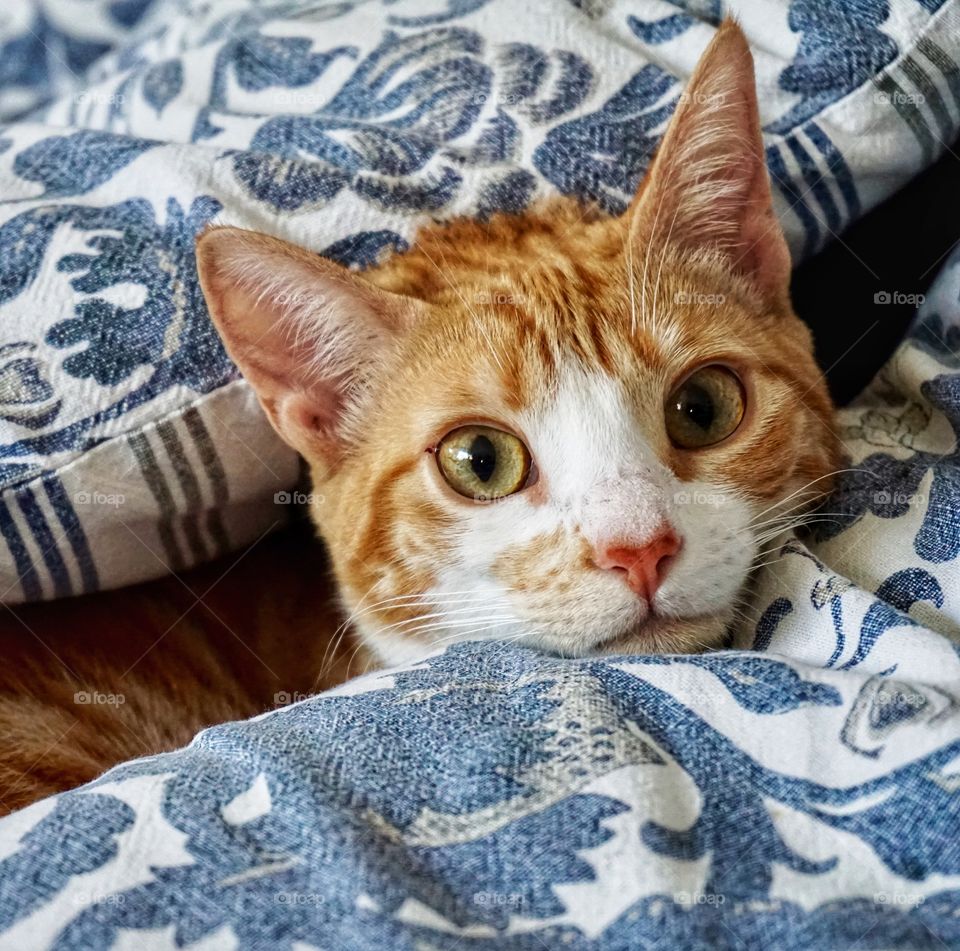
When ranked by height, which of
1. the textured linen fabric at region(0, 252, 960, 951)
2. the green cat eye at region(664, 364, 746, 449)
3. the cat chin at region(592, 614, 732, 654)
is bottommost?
the cat chin at region(592, 614, 732, 654)

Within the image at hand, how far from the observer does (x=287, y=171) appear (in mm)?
1666

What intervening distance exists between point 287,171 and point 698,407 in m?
0.81

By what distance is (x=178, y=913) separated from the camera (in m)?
0.89

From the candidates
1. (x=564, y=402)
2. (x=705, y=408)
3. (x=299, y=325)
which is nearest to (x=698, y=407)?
(x=705, y=408)

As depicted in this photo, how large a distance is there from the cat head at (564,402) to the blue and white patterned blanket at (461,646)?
112mm

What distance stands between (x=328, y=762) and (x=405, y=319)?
0.72 meters

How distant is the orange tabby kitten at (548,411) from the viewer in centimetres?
127

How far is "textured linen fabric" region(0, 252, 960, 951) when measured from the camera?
86 centimetres

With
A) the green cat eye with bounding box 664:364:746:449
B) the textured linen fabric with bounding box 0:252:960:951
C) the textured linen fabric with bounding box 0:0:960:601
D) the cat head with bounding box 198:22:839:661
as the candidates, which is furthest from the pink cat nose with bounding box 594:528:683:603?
the textured linen fabric with bounding box 0:0:960:601

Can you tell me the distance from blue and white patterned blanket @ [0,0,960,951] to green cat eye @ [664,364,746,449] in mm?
198

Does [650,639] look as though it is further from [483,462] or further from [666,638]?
[483,462]

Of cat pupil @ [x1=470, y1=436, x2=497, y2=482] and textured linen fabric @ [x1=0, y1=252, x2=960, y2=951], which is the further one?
cat pupil @ [x1=470, y1=436, x2=497, y2=482]

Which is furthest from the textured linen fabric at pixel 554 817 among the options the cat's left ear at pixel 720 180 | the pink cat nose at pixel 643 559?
the cat's left ear at pixel 720 180

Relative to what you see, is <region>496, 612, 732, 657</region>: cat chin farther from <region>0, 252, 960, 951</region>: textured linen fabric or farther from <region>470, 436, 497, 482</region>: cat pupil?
<region>470, 436, 497, 482</region>: cat pupil
